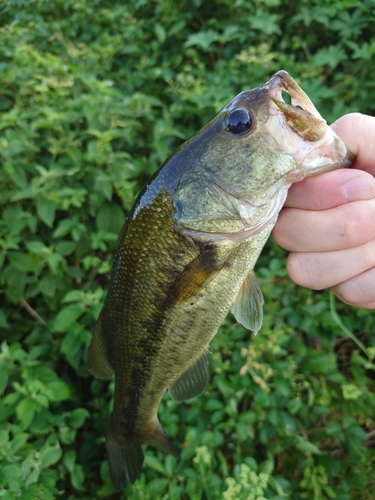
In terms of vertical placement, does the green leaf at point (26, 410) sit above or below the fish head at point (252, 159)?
below

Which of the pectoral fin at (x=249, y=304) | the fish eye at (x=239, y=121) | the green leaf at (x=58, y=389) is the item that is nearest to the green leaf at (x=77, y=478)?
the green leaf at (x=58, y=389)

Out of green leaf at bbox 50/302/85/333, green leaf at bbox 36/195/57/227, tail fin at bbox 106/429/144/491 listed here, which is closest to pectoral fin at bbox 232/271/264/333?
tail fin at bbox 106/429/144/491

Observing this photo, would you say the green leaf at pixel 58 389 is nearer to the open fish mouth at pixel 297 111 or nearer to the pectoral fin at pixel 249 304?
the pectoral fin at pixel 249 304

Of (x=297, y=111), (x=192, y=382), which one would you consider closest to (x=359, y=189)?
(x=297, y=111)

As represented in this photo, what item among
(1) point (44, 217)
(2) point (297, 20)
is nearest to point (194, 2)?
(2) point (297, 20)

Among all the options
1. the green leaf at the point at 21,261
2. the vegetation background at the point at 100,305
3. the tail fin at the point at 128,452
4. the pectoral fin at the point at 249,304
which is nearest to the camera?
the pectoral fin at the point at 249,304

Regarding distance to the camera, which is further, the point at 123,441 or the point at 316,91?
the point at 316,91

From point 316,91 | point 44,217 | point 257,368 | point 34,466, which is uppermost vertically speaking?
point 44,217

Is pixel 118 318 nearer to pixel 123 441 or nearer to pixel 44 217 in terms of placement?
pixel 123 441

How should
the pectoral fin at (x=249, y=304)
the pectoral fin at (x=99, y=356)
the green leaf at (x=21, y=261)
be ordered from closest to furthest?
the pectoral fin at (x=249, y=304) < the pectoral fin at (x=99, y=356) < the green leaf at (x=21, y=261)
